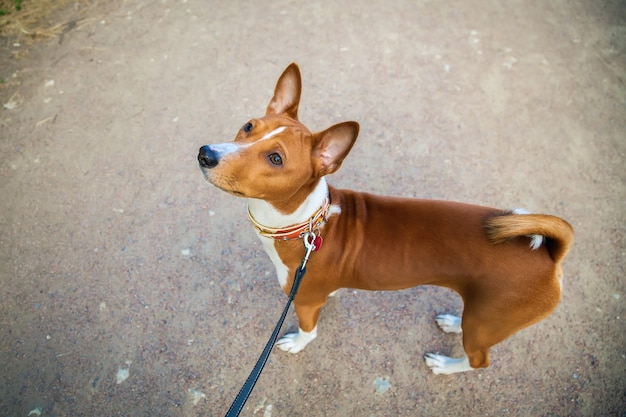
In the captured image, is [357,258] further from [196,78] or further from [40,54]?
[40,54]

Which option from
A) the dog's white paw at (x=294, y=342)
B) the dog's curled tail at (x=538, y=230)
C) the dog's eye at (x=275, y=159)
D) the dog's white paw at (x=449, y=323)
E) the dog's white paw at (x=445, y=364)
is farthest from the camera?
the dog's white paw at (x=449, y=323)

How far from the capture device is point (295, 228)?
7.30 ft

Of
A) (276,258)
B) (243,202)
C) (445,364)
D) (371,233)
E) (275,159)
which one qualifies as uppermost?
(275,159)

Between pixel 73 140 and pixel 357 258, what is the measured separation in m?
3.34

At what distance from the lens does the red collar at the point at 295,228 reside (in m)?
2.23

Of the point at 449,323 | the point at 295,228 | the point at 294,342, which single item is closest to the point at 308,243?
the point at 295,228

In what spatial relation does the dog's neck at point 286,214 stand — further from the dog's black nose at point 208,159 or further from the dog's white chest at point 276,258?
the dog's black nose at point 208,159

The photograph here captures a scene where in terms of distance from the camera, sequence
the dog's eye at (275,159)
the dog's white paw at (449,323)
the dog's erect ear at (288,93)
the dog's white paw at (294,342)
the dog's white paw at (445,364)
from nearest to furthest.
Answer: the dog's eye at (275,159) → the dog's erect ear at (288,93) → the dog's white paw at (445,364) → the dog's white paw at (294,342) → the dog's white paw at (449,323)

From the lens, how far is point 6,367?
9.46ft

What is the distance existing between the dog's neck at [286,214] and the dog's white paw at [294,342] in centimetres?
107

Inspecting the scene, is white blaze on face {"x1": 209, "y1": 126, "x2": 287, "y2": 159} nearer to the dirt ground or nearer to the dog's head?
the dog's head

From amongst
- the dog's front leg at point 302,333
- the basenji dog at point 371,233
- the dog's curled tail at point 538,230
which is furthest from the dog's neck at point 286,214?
the dog's curled tail at point 538,230

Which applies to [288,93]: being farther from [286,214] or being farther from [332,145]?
[286,214]

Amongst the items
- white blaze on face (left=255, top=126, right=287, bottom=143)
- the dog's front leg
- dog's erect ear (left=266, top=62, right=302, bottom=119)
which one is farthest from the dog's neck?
the dog's front leg
